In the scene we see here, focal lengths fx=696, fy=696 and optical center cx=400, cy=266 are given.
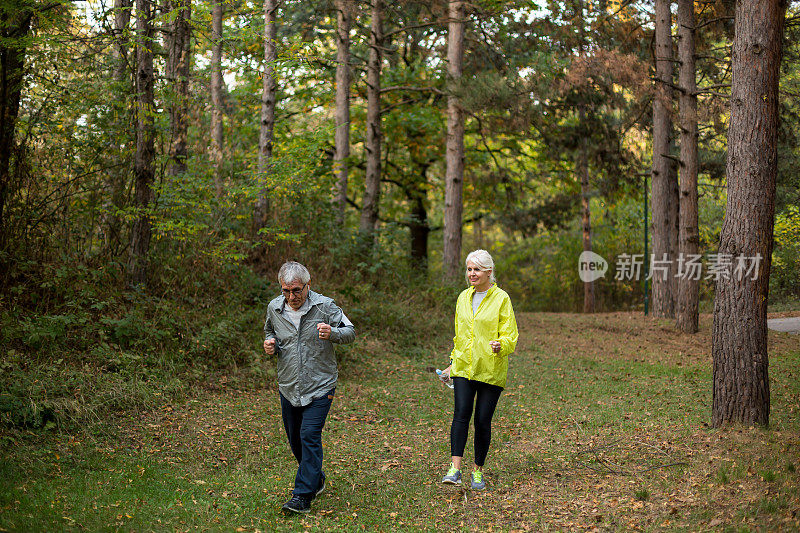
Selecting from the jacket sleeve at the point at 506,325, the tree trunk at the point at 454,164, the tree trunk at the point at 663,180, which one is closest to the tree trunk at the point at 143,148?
the jacket sleeve at the point at 506,325

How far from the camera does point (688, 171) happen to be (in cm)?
1448

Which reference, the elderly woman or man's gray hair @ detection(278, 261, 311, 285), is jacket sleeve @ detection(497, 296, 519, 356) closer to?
the elderly woman

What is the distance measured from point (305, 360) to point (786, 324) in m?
16.1

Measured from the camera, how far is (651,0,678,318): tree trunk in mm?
15719

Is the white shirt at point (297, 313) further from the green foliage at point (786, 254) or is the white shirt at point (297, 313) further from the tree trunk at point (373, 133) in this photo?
the green foliage at point (786, 254)

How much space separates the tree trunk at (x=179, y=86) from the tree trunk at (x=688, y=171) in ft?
32.3

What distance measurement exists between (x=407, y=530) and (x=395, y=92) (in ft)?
58.4

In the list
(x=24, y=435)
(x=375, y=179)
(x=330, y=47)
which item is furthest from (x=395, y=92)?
(x=24, y=435)

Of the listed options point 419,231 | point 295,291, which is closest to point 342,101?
point 419,231

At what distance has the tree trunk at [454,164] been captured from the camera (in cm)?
1672

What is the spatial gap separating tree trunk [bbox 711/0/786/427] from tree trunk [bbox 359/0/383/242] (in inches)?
424

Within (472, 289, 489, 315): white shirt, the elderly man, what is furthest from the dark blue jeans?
(472, 289, 489, 315): white shirt

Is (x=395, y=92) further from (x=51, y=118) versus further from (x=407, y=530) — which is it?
(x=407, y=530)

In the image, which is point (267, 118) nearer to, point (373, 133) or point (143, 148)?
point (143, 148)
